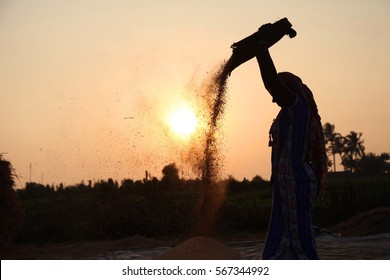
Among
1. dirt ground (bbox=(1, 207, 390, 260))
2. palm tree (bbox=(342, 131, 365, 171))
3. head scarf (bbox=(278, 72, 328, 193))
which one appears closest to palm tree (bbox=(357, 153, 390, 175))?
palm tree (bbox=(342, 131, 365, 171))

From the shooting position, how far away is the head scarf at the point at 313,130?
14.8ft

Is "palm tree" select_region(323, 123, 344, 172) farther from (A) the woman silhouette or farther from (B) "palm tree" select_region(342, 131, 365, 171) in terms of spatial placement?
(A) the woman silhouette

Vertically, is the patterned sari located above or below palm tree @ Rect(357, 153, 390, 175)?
below

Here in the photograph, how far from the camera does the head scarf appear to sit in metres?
4.52

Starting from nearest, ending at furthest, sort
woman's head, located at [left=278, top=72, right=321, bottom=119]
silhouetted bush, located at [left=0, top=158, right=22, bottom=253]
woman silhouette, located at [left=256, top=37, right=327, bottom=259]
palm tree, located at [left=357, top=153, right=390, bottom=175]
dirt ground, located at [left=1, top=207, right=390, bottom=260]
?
woman silhouette, located at [left=256, top=37, right=327, bottom=259]
woman's head, located at [left=278, top=72, right=321, bottom=119]
dirt ground, located at [left=1, top=207, right=390, bottom=260]
silhouetted bush, located at [left=0, top=158, right=22, bottom=253]
palm tree, located at [left=357, top=153, right=390, bottom=175]

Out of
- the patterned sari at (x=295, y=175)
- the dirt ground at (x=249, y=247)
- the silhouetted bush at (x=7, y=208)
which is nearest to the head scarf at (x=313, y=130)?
the patterned sari at (x=295, y=175)

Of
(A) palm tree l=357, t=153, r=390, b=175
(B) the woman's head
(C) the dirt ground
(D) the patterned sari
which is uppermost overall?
(A) palm tree l=357, t=153, r=390, b=175

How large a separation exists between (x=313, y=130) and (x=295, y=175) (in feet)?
1.40

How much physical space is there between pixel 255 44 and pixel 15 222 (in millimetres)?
6432

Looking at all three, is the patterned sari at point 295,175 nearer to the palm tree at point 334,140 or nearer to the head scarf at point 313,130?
the head scarf at point 313,130

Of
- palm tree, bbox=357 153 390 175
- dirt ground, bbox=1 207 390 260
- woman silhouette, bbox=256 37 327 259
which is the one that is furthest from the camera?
palm tree, bbox=357 153 390 175

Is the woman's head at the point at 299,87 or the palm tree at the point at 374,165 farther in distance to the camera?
the palm tree at the point at 374,165

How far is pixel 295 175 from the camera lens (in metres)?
4.38
